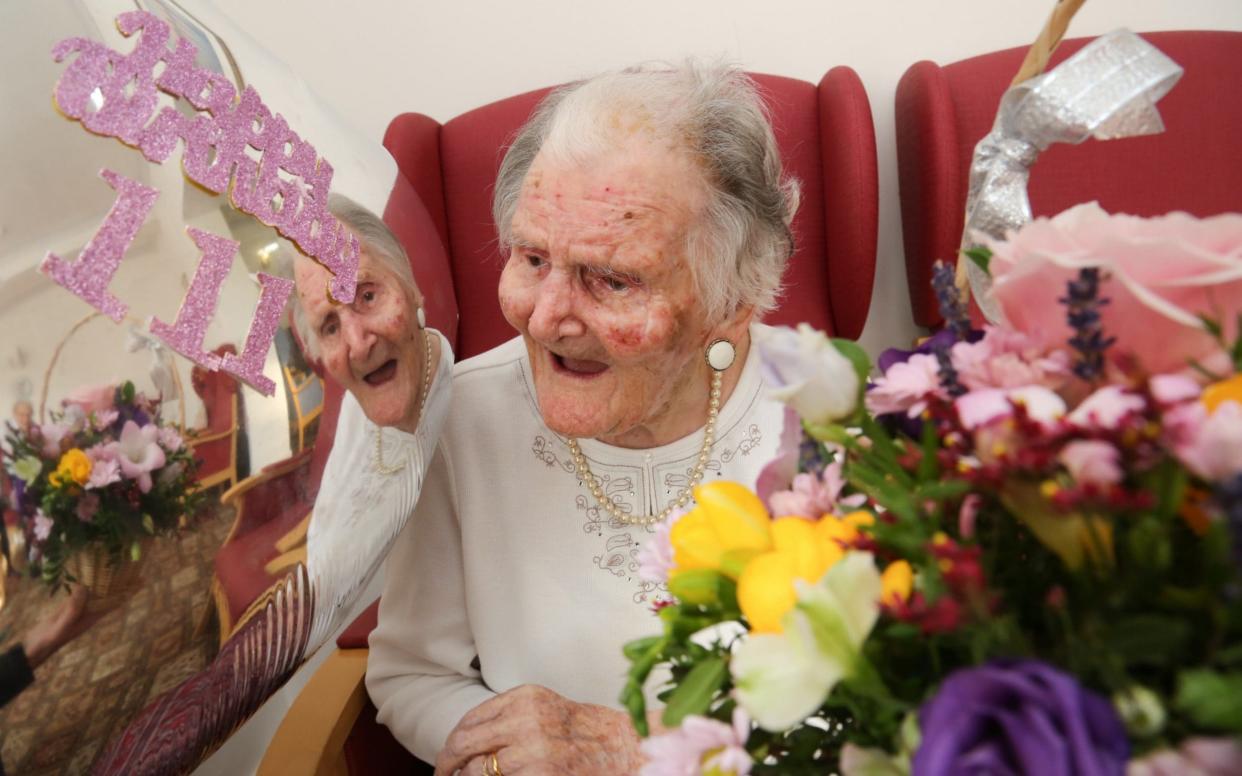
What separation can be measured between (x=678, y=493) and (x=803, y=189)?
2.34 ft

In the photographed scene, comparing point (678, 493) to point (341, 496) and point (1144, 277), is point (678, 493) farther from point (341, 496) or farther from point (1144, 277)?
point (1144, 277)

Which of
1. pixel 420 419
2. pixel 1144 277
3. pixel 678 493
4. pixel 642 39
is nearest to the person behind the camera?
pixel 1144 277

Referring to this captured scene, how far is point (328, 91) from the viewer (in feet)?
5.83

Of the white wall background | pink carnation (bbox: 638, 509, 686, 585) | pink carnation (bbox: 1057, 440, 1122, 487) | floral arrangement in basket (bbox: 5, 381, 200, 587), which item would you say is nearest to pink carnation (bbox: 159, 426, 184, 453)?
floral arrangement in basket (bbox: 5, 381, 200, 587)

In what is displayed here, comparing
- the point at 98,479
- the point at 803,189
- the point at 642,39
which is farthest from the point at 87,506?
the point at 642,39

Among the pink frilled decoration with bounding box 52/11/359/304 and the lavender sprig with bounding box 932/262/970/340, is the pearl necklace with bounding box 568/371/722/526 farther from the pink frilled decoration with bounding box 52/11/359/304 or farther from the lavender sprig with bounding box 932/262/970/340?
the lavender sprig with bounding box 932/262/970/340

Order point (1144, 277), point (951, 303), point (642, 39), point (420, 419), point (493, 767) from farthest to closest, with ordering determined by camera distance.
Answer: point (642, 39), point (493, 767), point (420, 419), point (951, 303), point (1144, 277)

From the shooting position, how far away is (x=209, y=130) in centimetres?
67

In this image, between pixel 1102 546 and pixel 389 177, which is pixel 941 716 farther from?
pixel 389 177

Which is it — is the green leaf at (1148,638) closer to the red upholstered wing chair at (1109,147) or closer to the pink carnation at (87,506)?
the pink carnation at (87,506)

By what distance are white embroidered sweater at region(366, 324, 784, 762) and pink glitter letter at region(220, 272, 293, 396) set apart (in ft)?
1.68

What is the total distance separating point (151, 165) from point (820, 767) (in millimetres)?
577

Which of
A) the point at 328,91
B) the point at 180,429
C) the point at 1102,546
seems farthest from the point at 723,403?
the point at 328,91

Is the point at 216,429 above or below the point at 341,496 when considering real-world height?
above
